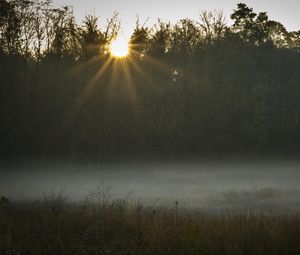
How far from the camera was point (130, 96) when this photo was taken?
123ft

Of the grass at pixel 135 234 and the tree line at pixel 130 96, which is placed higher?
the tree line at pixel 130 96

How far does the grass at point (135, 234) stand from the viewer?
13133 millimetres

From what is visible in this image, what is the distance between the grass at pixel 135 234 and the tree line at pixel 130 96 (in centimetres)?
1936

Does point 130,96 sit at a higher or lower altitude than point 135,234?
higher

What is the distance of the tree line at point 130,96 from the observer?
117ft

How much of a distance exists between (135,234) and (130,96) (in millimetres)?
23520

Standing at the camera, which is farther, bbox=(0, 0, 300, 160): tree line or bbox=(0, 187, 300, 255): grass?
bbox=(0, 0, 300, 160): tree line

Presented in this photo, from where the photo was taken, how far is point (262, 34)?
6575 centimetres

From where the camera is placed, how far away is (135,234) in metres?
14.5

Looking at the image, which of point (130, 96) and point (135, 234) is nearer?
point (135, 234)

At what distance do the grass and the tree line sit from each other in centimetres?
1936

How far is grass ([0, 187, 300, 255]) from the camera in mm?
13133

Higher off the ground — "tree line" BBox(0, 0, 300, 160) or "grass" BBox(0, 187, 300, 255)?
"tree line" BBox(0, 0, 300, 160)

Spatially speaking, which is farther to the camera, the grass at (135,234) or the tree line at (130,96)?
the tree line at (130,96)
